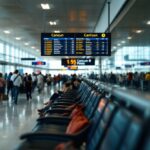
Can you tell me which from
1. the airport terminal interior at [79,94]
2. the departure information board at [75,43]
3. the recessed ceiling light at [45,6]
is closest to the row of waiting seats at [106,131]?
the airport terminal interior at [79,94]

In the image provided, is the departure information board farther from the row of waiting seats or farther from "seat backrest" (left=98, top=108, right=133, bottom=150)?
"seat backrest" (left=98, top=108, right=133, bottom=150)

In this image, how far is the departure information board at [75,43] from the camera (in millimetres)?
10953

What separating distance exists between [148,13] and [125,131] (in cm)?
1050

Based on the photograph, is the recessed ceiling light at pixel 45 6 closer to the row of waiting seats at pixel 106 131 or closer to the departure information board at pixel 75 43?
the departure information board at pixel 75 43

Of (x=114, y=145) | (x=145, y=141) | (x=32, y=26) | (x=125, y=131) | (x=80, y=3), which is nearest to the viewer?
(x=145, y=141)

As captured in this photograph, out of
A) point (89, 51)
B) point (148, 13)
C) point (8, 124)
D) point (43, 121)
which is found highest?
point (148, 13)

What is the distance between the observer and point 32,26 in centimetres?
1891

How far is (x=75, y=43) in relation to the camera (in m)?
11.1

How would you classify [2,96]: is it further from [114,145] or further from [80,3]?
[114,145]

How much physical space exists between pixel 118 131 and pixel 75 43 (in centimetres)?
948

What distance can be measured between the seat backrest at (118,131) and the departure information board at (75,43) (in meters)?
9.02

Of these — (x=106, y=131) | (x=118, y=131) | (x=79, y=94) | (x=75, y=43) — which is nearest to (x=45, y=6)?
(x=75, y=43)

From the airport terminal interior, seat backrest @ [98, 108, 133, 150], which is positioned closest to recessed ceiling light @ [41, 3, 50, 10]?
the airport terminal interior

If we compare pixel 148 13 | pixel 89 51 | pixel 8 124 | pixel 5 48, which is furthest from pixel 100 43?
pixel 5 48
